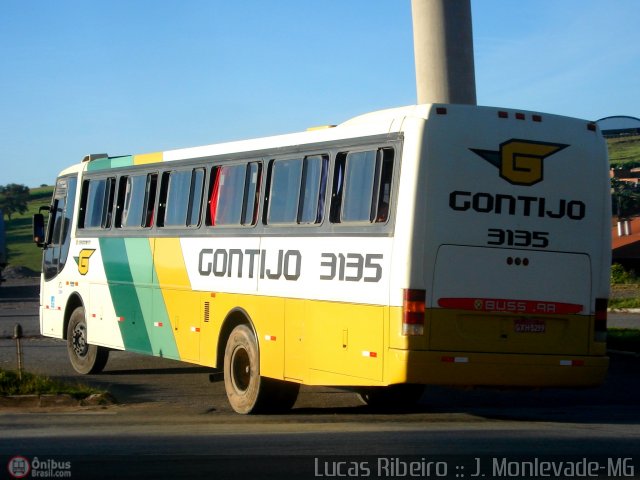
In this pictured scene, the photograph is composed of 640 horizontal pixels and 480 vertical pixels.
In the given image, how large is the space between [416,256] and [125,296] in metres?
7.26

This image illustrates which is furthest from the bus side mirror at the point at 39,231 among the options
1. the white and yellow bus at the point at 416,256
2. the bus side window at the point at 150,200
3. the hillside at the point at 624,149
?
the hillside at the point at 624,149

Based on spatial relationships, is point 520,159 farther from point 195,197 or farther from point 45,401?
point 45,401

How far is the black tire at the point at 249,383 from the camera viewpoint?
514 inches

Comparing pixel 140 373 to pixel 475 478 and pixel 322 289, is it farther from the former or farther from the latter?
pixel 475 478

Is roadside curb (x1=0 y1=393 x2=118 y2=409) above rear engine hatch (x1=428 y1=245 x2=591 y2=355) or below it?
below

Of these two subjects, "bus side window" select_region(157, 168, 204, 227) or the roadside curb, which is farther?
"bus side window" select_region(157, 168, 204, 227)

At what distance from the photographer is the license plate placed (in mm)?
11312

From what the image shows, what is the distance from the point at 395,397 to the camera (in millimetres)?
14172

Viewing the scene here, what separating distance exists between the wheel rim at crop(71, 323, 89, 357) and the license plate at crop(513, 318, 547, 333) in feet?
29.8

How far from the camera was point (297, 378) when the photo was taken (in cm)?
1225

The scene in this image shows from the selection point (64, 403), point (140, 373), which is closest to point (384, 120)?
point (64, 403)

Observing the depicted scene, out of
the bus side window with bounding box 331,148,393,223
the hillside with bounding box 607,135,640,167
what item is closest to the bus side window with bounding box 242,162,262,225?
the bus side window with bounding box 331,148,393,223

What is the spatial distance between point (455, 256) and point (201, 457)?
11.6ft

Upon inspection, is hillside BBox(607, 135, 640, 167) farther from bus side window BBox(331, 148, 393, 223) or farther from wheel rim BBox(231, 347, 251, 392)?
→ bus side window BBox(331, 148, 393, 223)
